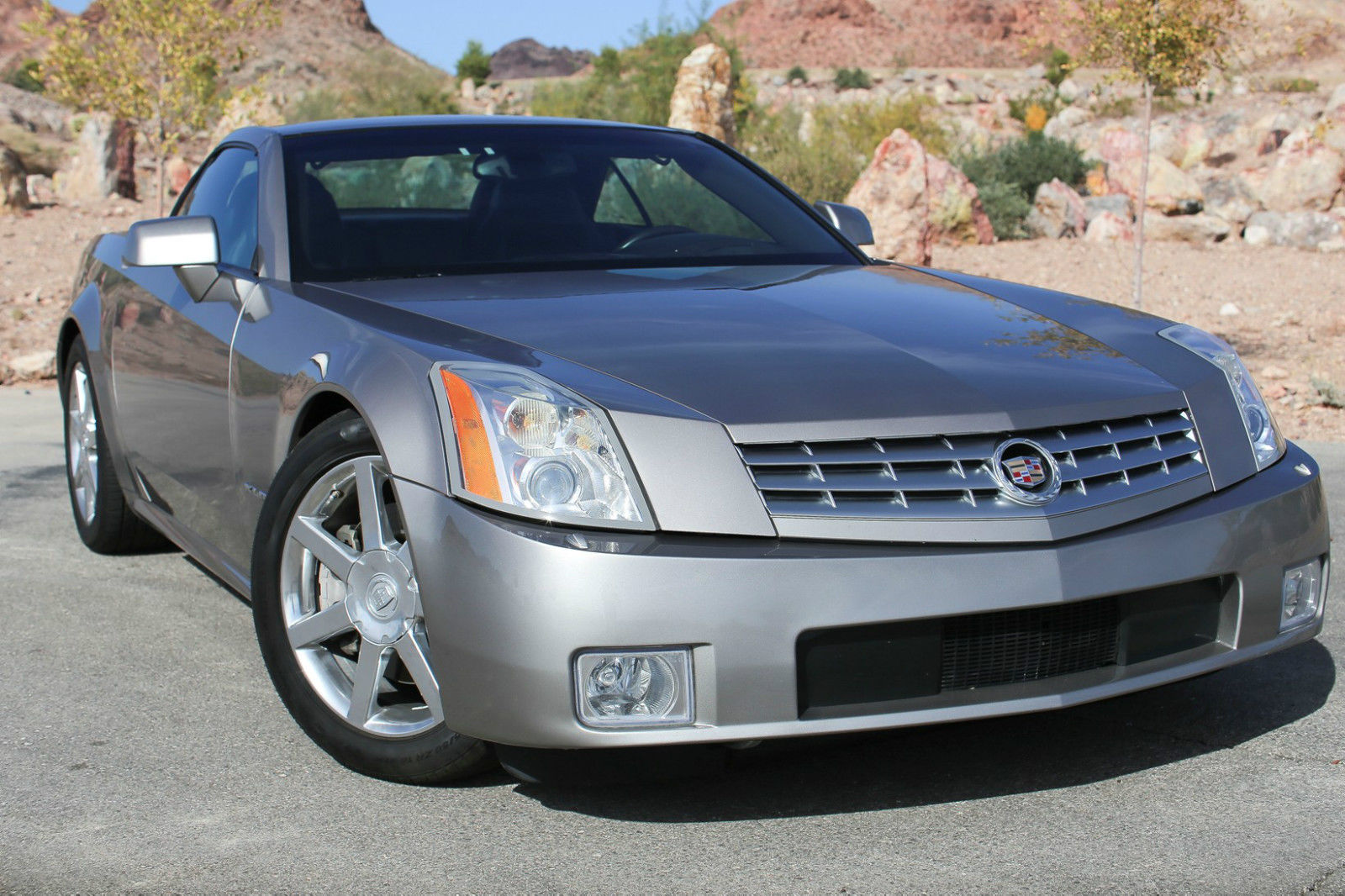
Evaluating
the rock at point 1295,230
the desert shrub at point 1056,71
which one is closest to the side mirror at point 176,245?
the rock at point 1295,230

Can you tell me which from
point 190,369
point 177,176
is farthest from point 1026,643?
point 177,176

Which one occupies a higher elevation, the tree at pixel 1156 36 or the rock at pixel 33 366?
the tree at pixel 1156 36

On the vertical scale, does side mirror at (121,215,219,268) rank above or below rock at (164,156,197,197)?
above

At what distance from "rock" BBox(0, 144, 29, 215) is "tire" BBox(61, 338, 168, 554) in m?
14.3

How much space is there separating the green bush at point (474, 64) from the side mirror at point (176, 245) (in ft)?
199

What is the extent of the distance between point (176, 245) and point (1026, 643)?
236 centimetres

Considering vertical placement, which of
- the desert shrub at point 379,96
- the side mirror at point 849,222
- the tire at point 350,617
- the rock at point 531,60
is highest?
the rock at point 531,60

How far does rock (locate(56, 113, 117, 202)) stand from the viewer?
20453 millimetres

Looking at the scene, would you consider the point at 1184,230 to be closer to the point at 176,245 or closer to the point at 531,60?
the point at 176,245

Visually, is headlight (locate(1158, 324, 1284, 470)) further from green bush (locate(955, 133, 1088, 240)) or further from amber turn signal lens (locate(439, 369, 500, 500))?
green bush (locate(955, 133, 1088, 240))

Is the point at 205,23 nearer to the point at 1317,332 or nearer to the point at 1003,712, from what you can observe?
the point at 1317,332

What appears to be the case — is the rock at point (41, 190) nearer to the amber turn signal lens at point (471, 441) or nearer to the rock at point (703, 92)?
the rock at point (703, 92)

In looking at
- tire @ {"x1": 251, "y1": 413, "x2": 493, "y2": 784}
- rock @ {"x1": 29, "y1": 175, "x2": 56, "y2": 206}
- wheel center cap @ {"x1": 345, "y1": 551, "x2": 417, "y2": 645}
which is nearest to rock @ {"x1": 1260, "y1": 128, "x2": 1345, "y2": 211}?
rock @ {"x1": 29, "y1": 175, "x2": 56, "y2": 206}

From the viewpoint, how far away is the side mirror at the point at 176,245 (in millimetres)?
3795
